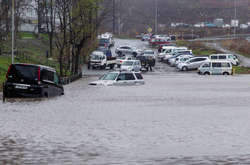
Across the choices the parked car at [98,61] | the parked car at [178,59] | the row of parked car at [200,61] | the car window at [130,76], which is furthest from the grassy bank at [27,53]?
the row of parked car at [200,61]

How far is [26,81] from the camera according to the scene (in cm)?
2914

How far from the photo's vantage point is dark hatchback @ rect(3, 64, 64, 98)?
29031 mm

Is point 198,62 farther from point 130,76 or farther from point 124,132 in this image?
point 124,132

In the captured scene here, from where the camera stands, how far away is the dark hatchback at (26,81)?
95.2 feet

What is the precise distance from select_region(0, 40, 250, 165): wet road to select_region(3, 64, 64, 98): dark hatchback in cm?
51

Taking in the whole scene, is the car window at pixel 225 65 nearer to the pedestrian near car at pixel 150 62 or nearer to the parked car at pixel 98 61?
the pedestrian near car at pixel 150 62

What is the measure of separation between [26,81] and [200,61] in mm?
45523

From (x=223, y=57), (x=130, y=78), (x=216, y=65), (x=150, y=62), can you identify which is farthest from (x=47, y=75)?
(x=223, y=57)

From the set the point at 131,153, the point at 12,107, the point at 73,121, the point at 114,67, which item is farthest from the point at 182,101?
the point at 114,67

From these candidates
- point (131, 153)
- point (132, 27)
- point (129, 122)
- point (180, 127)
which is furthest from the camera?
point (132, 27)

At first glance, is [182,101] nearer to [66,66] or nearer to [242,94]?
[242,94]

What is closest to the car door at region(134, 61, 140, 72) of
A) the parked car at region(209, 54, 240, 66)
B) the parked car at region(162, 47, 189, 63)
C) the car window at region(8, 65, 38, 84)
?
the parked car at region(209, 54, 240, 66)

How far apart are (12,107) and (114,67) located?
4931 centimetres

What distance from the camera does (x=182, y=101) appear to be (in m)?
34.2
